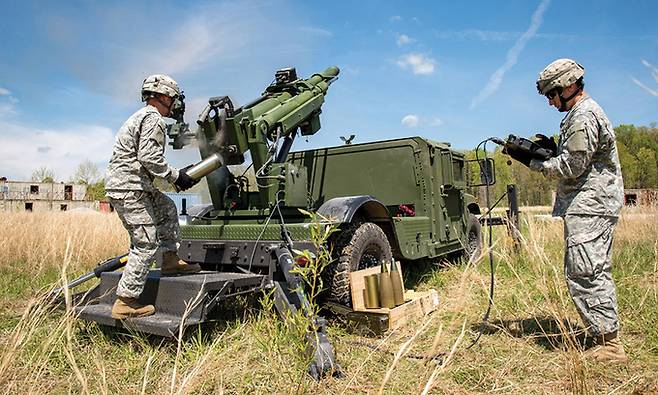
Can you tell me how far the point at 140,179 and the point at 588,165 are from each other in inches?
135

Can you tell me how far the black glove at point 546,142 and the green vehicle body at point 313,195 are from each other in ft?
5.24

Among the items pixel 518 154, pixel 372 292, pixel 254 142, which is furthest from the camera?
pixel 254 142

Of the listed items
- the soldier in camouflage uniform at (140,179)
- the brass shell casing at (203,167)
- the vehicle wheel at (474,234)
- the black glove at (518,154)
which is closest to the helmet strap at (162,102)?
the soldier in camouflage uniform at (140,179)

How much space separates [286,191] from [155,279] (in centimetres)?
149

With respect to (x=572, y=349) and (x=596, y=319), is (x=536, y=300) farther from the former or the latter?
(x=572, y=349)

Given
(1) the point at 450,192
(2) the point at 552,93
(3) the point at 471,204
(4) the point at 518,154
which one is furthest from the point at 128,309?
(3) the point at 471,204

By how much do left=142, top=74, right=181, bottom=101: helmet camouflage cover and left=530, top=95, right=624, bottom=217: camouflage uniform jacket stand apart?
118 inches

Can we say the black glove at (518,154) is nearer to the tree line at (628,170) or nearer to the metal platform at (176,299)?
the metal platform at (176,299)

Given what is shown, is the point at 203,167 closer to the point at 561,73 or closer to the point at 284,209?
the point at 284,209

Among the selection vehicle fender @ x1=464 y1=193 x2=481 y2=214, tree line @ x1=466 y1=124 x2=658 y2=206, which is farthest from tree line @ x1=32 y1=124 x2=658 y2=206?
vehicle fender @ x1=464 y1=193 x2=481 y2=214

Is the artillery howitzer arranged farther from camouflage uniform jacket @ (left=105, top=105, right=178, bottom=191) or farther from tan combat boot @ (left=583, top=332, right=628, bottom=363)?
tan combat boot @ (left=583, top=332, right=628, bottom=363)

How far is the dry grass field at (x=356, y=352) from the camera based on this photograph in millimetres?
2367

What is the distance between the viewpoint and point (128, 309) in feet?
11.9

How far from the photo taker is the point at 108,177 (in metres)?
3.80
